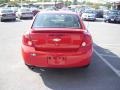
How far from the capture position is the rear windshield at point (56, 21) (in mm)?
7574

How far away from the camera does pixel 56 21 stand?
775cm

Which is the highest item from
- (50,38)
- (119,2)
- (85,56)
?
(50,38)

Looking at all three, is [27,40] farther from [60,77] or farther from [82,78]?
[82,78]

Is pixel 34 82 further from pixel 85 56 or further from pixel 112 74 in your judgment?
pixel 112 74

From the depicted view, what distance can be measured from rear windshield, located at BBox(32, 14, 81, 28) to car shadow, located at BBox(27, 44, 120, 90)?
1.20 m

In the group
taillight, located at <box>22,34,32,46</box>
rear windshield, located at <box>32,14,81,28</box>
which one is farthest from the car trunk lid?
rear windshield, located at <box>32,14,81,28</box>

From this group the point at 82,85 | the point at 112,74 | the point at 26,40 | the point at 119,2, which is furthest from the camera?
the point at 119,2

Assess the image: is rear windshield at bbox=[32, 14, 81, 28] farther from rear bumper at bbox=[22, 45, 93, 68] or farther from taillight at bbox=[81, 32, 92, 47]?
rear bumper at bbox=[22, 45, 93, 68]

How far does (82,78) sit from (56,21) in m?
1.73

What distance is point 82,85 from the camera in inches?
254

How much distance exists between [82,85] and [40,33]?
5.12 feet

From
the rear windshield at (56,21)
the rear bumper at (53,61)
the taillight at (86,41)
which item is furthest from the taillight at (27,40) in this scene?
the taillight at (86,41)

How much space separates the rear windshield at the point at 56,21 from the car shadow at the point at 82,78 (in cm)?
120

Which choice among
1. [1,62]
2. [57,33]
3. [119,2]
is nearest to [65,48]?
[57,33]
